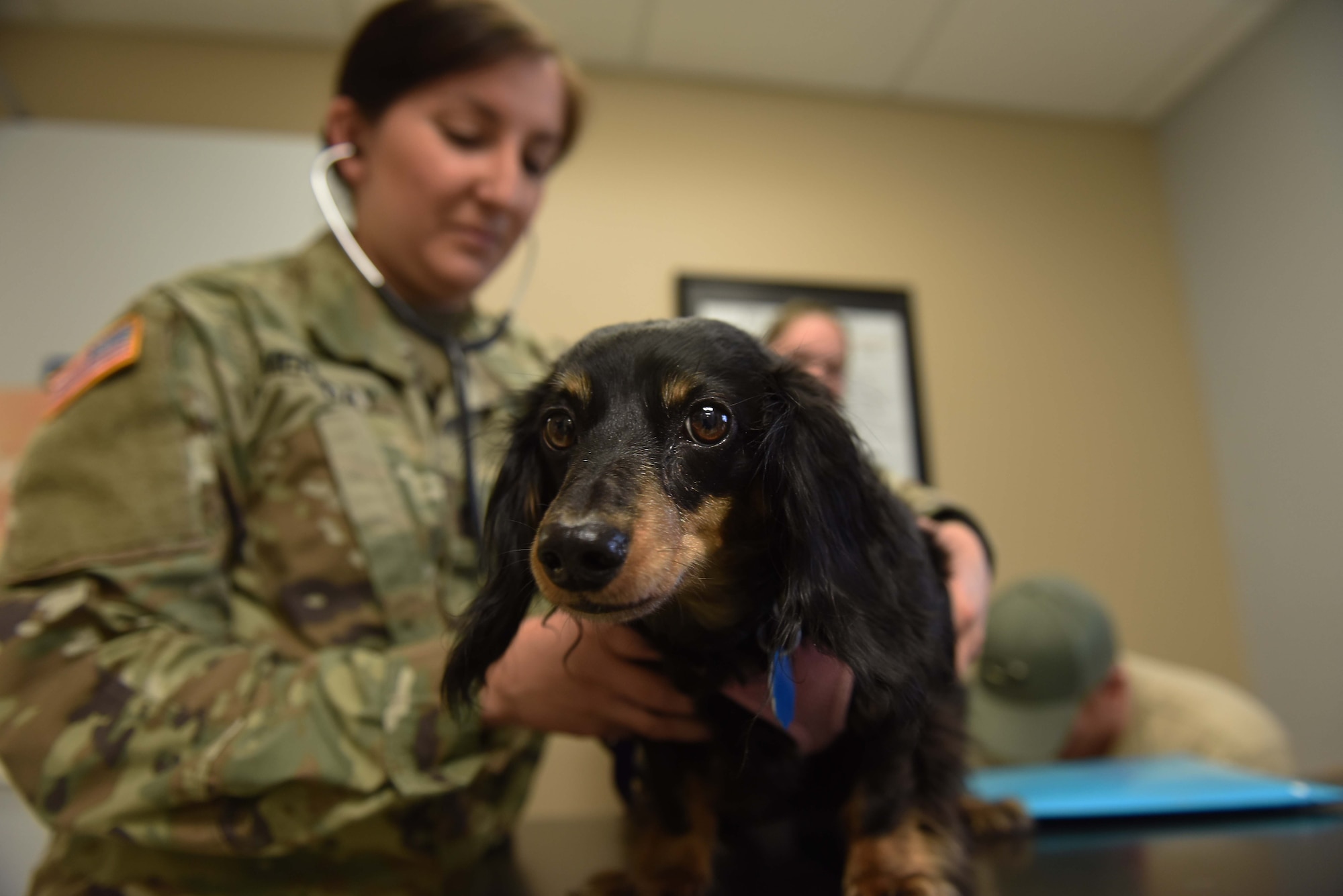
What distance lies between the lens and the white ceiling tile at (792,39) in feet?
7.73

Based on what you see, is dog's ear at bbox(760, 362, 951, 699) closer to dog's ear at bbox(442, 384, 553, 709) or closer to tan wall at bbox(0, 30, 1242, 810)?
dog's ear at bbox(442, 384, 553, 709)

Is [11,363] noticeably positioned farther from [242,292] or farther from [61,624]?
[61,624]

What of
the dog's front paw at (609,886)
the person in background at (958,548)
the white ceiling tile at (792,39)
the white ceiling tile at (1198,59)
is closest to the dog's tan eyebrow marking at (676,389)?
the person in background at (958,548)

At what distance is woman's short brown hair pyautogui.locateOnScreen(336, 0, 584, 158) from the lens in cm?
106

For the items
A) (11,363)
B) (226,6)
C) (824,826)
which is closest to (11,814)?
(11,363)

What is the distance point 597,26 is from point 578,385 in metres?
2.19

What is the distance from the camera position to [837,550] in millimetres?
573

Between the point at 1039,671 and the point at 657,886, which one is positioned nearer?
the point at 657,886

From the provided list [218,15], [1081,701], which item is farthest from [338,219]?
[218,15]

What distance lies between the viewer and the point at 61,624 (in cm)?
77

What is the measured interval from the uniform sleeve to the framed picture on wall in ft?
5.80

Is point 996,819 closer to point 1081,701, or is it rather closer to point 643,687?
point 643,687

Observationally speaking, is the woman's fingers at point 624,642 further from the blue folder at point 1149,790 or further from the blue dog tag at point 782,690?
the blue folder at point 1149,790

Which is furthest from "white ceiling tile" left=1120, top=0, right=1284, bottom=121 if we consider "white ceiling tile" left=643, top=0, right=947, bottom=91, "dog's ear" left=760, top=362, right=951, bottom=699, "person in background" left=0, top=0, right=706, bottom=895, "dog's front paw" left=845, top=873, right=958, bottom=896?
"dog's front paw" left=845, top=873, right=958, bottom=896
